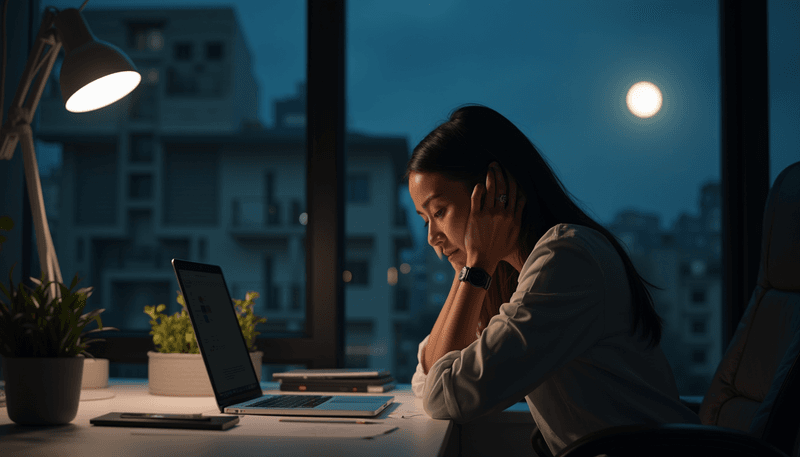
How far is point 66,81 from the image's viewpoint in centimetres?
152

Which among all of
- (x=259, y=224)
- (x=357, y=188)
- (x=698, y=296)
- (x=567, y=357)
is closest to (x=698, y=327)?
(x=698, y=296)

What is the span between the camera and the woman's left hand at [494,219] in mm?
1264

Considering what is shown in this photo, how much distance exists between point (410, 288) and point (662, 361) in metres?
1.07

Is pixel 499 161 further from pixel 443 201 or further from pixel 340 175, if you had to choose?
pixel 340 175

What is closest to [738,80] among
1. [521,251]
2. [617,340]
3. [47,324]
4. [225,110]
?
[521,251]

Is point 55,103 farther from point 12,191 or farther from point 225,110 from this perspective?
point 225,110

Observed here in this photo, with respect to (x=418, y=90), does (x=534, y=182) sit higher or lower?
lower

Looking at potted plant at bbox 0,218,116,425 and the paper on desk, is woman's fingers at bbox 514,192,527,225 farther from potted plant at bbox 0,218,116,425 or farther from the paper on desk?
potted plant at bbox 0,218,116,425

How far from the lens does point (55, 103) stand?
87.1 inches

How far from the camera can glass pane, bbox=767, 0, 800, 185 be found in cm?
192

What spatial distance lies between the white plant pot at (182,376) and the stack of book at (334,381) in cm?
21

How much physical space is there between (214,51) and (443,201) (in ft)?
5.06

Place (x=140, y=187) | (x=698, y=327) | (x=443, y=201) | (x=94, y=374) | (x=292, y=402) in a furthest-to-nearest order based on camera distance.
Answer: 1. (x=140, y=187)
2. (x=698, y=327)
3. (x=94, y=374)
4. (x=443, y=201)
5. (x=292, y=402)

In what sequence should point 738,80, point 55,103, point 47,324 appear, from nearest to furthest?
1. point 47,324
2. point 738,80
3. point 55,103
